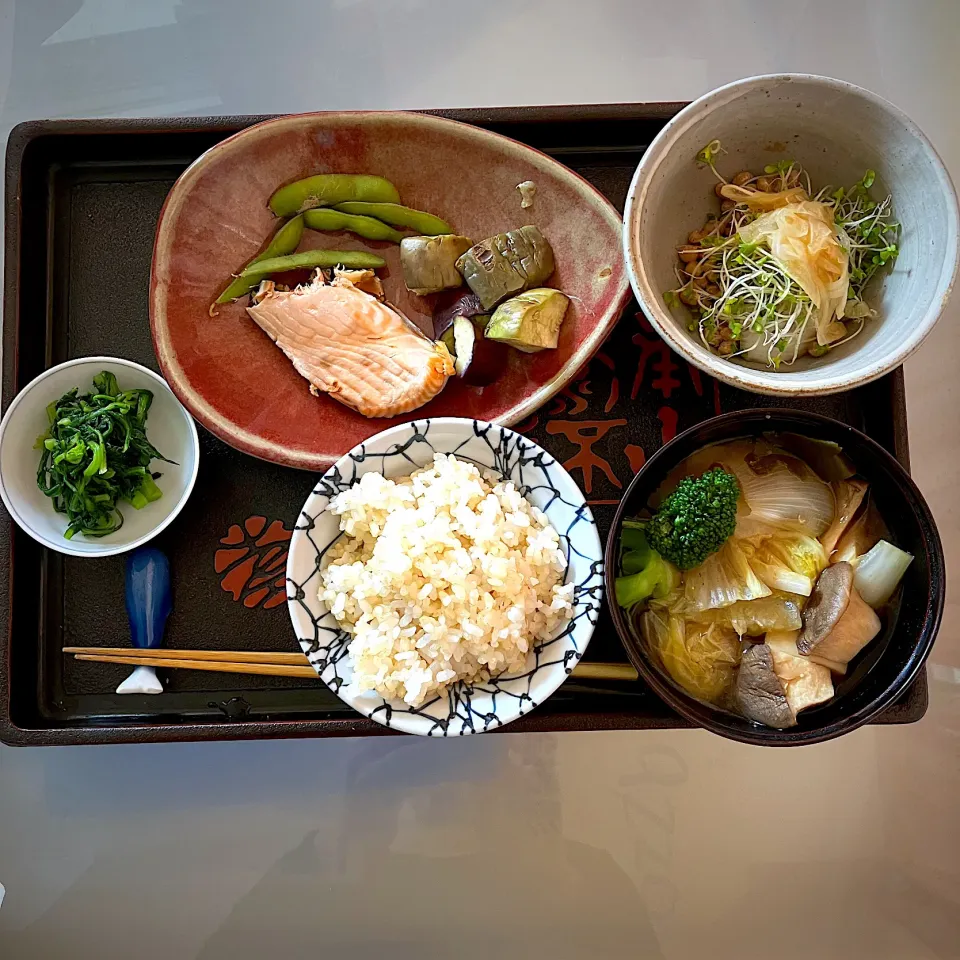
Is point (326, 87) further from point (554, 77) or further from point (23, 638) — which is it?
point (23, 638)

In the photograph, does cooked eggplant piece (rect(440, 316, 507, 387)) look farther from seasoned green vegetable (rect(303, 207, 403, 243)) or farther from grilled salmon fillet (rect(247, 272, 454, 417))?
seasoned green vegetable (rect(303, 207, 403, 243))

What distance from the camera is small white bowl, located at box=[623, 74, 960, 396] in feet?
4.89

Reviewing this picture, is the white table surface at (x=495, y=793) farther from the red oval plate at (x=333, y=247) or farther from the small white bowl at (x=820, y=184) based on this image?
the small white bowl at (x=820, y=184)

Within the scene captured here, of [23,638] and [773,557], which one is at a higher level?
[773,557]

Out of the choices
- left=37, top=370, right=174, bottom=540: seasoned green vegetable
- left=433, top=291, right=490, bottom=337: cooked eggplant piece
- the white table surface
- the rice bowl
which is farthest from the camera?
the white table surface

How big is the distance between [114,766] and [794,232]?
209 centimetres

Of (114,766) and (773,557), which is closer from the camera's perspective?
(773,557)

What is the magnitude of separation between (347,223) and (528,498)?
0.77 metres

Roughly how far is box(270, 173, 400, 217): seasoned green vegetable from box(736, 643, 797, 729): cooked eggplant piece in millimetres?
1261

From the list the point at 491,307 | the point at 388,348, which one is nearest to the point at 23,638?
the point at 388,348

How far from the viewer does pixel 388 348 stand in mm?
1745

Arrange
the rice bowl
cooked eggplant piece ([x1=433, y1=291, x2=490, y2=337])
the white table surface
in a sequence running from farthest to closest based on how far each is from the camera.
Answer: the white table surface, cooked eggplant piece ([x1=433, y1=291, x2=490, y2=337]), the rice bowl

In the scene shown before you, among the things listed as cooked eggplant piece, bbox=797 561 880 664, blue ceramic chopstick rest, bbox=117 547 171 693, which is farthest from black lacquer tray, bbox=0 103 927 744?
cooked eggplant piece, bbox=797 561 880 664

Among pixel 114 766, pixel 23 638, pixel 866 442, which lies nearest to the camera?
pixel 866 442
